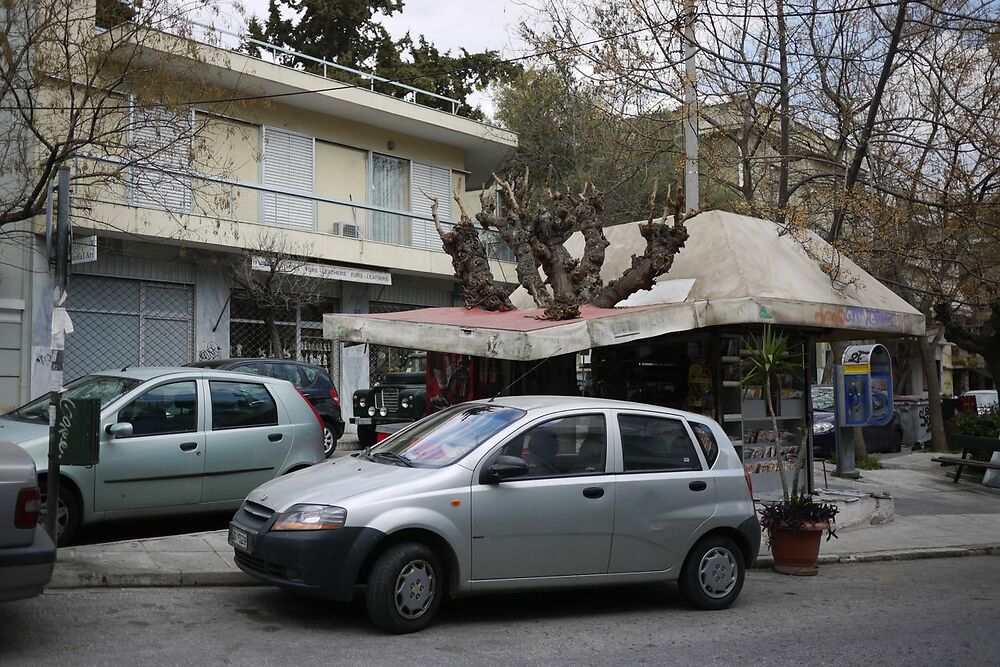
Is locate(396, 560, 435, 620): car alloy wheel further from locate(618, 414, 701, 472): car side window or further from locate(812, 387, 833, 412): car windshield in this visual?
locate(812, 387, 833, 412): car windshield

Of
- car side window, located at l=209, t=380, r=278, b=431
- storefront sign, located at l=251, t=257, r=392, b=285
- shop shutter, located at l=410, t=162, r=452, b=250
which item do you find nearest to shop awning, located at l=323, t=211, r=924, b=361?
car side window, located at l=209, t=380, r=278, b=431

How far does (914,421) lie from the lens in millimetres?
24812

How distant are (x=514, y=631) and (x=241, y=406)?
426 centimetres

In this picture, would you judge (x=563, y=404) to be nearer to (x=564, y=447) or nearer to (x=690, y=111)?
(x=564, y=447)

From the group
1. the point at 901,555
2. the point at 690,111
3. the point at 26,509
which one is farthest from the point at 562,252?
the point at 26,509

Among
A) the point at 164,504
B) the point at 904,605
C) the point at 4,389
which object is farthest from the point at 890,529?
the point at 4,389

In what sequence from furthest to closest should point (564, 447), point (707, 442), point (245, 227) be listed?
point (245, 227)
point (707, 442)
point (564, 447)

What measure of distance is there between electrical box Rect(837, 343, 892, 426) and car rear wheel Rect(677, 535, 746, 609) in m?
8.95

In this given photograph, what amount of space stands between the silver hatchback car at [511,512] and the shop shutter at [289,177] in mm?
13575

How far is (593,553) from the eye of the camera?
22.9 feet

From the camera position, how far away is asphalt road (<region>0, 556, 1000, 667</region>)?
5.81 metres

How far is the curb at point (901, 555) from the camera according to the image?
33.0 feet

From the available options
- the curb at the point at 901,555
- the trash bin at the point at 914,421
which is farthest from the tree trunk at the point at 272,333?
the trash bin at the point at 914,421

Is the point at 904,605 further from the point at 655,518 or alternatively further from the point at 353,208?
the point at 353,208
